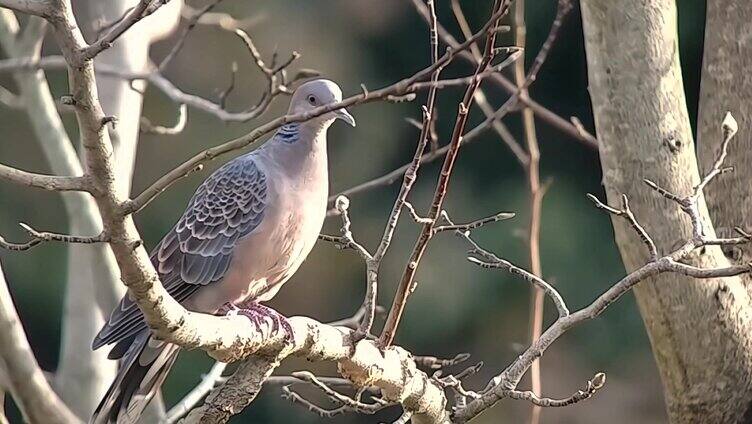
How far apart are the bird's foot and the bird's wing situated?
75 mm

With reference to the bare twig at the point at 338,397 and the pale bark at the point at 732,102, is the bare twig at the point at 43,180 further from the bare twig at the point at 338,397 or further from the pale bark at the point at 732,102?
the pale bark at the point at 732,102

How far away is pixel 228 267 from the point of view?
243 cm

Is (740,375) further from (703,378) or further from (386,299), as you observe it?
(386,299)

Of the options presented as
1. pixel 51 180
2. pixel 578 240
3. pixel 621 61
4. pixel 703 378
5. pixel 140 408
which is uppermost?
pixel 578 240

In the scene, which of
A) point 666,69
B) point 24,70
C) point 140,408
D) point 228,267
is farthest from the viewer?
point 24,70

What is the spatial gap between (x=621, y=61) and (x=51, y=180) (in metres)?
1.24

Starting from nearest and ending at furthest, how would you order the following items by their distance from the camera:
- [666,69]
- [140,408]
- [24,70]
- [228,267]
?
1. [140,408]
2. [666,69]
3. [228,267]
4. [24,70]

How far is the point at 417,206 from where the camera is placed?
226 inches

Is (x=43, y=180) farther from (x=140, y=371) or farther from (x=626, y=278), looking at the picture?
(x=140, y=371)

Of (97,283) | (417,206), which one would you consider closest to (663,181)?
(97,283)

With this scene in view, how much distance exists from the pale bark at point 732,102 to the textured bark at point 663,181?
0.11 meters

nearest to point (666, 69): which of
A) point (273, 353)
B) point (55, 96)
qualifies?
point (273, 353)

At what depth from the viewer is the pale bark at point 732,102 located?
2.27m

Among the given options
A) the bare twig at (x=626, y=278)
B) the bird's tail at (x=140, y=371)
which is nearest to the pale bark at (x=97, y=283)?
the bird's tail at (x=140, y=371)
